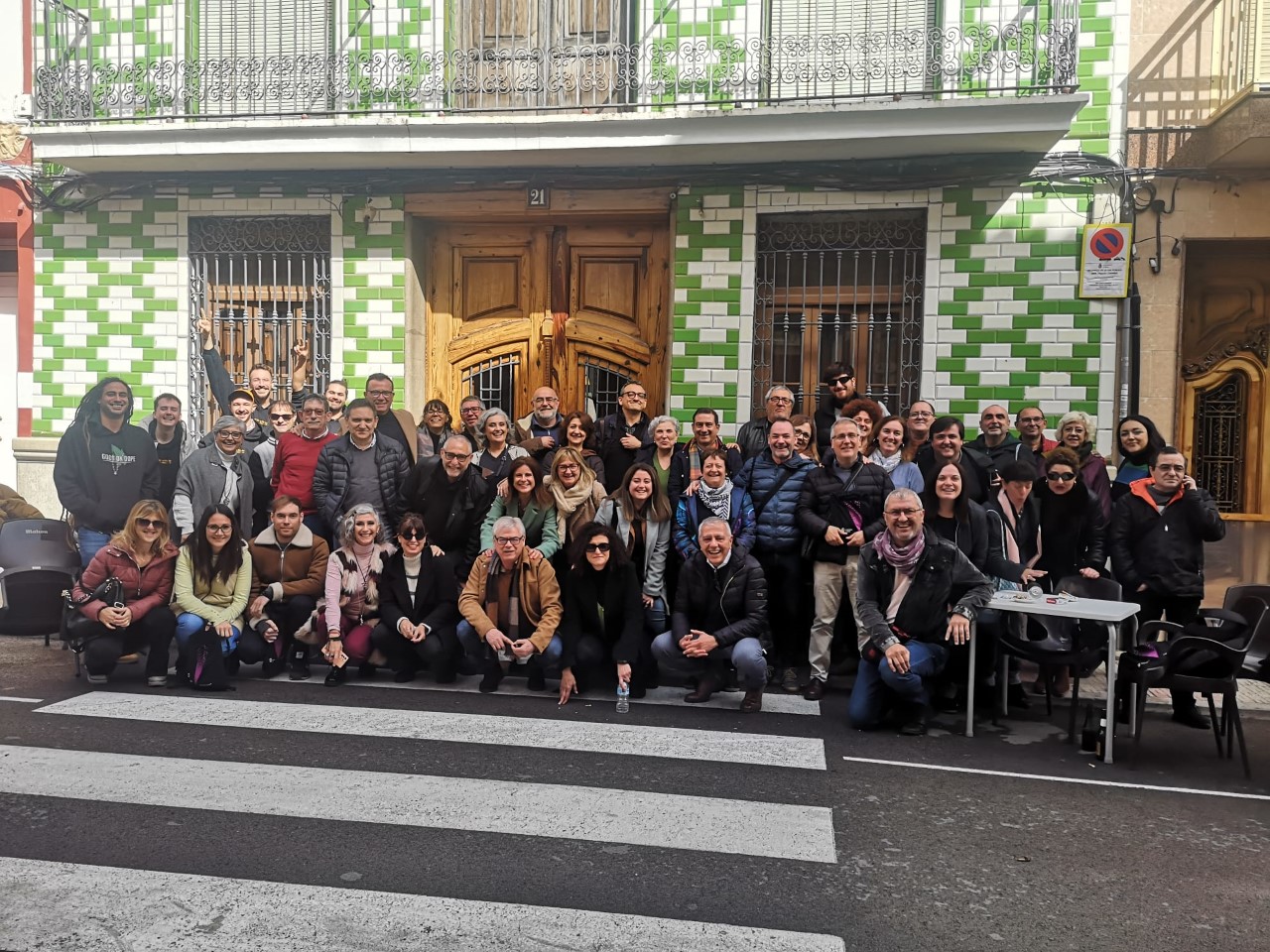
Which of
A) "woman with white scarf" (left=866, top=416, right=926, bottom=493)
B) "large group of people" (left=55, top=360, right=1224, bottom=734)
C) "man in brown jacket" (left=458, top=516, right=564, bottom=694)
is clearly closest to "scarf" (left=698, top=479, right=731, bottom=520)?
"large group of people" (left=55, top=360, right=1224, bottom=734)

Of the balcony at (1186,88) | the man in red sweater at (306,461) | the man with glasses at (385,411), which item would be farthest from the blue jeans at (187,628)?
the balcony at (1186,88)

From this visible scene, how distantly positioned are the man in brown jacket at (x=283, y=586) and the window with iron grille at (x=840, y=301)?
16.2 ft

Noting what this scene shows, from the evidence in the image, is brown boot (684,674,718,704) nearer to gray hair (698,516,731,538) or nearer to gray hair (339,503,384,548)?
gray hair (698,516,731,538)

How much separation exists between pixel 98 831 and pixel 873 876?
3.22 metres

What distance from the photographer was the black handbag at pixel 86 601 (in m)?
7.23

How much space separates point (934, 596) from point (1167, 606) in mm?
1875

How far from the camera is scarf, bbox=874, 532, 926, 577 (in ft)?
22.2

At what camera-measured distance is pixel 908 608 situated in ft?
22.2

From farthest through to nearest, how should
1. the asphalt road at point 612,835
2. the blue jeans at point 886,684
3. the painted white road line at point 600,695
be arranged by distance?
the painted white road line at point 600,695 → the blue jeans at point 886,684 → the asphalt road at point 612,835

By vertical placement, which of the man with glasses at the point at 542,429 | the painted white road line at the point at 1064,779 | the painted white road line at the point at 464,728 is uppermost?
the man with glasses at the point at 542,429

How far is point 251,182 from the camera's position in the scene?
11516 millimetres

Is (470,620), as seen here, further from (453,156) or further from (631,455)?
(453,156)

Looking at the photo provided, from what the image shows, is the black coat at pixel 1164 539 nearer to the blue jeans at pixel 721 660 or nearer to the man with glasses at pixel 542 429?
the blue jeans at pixel 721 660

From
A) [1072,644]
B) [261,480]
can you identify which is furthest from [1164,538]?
[261,480]
